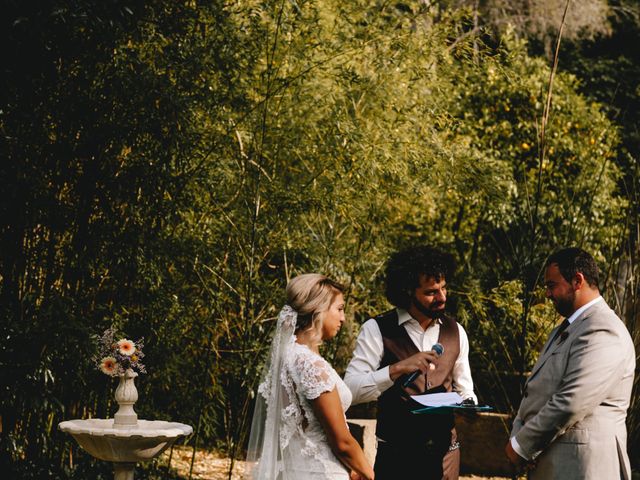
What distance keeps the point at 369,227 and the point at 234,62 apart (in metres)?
1.66

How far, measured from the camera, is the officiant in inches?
119

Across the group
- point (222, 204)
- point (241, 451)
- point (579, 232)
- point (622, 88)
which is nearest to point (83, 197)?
point (222, 204)

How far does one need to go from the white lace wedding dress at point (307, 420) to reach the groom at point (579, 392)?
29.1 inches

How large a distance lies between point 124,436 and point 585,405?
2083mm

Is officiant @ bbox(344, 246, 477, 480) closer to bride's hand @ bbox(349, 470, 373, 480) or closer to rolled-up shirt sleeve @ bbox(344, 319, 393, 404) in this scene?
rolled-up shirt sleeve @ bbox(344, 319, 393, 404)

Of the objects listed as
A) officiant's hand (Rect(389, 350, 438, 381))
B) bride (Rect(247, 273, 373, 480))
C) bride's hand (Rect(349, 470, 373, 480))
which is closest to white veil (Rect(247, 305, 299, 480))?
bride (Rect(247, 273, 373, 480))

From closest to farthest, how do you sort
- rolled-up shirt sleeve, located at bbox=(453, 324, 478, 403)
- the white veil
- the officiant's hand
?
the white veil → the officiant's hand → rolled-up shirt sleeve, located at bbox=(453, 324, 478, 403)

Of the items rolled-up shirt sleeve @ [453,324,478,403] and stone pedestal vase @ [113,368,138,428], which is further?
stone pedestal vase @ [113,368,138,428]

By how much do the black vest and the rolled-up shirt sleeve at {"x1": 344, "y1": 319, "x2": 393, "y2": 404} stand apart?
0.03m

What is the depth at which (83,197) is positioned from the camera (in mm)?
4676

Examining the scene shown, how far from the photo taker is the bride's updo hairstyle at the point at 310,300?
9.22 feet

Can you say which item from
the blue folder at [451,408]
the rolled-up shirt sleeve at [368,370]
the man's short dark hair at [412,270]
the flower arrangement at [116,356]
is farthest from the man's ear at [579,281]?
the flower arrangement at [116,356]

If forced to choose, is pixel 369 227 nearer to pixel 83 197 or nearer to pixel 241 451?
pixel 83 197

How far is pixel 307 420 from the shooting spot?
9.05 feet
